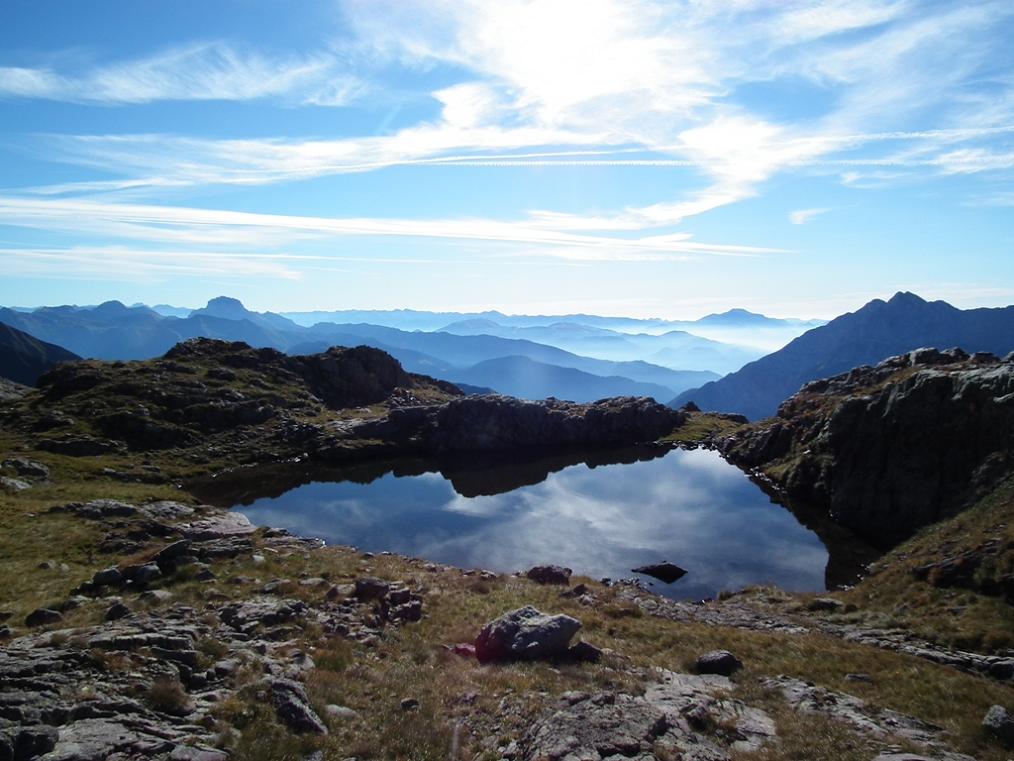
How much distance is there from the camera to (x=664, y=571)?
5078 cm

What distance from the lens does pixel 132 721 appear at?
14.5 metres

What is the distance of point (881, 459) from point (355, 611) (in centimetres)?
5526

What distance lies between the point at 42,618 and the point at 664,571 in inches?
1682

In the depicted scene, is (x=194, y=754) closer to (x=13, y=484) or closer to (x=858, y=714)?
(x=858, y=714)

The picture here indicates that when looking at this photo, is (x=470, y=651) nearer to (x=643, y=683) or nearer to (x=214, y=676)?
(x=643, y=683)

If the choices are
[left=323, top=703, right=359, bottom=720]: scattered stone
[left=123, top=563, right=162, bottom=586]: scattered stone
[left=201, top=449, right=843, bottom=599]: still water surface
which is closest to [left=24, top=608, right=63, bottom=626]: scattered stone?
[left=123, top=563, right=162, bottom=586]: scattered stone

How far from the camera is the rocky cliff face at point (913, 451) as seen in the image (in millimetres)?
50281

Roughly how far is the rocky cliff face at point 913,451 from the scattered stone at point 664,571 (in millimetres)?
20565

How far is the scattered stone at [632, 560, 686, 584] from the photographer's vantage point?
50312 mm

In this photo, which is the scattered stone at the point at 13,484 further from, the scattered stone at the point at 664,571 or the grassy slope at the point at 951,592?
the grassy slope at the point at 951,592

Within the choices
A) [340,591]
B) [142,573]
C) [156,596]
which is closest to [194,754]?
[156,596]

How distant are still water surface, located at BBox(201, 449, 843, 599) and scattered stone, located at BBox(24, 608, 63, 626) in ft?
107

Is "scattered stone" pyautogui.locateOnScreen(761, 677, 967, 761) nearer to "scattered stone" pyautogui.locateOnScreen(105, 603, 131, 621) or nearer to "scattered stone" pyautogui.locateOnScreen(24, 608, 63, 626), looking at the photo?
"scattered stone" pyautogui.locateOnScreen(105, 603, 131, 621)

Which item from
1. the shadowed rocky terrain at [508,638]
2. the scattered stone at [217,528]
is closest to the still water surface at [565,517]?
the scattered stone at [217,528]
